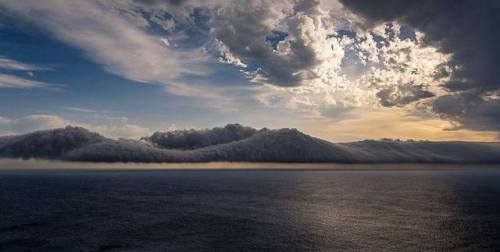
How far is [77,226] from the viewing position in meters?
98.4

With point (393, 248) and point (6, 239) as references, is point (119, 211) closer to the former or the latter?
point (6, 239)

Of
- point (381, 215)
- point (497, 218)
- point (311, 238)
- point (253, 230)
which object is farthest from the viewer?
point (381, 215)

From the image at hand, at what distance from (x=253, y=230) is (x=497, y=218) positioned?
82.3 metres

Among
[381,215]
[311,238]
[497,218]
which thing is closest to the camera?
[311,238]

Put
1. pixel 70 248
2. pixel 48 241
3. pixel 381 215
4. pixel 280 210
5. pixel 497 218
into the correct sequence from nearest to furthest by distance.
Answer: pixel 70 248 → pixel 48 241 → pixel 497 218 → pixel 381 215 → pixel 280 210

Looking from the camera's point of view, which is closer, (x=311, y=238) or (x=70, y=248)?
(x=70, y=248)

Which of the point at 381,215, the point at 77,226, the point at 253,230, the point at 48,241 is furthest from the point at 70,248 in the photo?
the point at 381,215

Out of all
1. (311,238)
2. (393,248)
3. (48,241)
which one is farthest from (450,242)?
(48,241)

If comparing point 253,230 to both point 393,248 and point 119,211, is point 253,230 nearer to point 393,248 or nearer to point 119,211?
point 393,248

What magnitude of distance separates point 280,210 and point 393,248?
61207mm

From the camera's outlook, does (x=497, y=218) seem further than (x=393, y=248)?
Yes

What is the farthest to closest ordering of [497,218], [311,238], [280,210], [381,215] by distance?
1. [280,210]
2. [381,215]
3. [497,218]
4. [311,238]

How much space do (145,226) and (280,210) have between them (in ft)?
178

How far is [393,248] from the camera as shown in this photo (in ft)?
255
